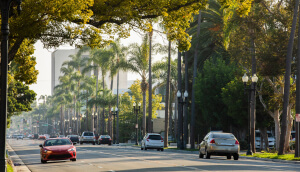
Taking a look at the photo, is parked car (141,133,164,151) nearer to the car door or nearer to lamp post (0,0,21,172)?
the car door

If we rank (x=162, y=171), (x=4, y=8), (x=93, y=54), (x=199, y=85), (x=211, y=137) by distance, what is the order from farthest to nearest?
(x=93, y=54)
(x=199, y=85)
(x=211, y=137)
(x=162, y=171)
(x=4, y=8)

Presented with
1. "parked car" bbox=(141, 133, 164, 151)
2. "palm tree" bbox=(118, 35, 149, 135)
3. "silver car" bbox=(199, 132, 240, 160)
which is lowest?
"parked car" bbox=(141, 133, 164, 151)

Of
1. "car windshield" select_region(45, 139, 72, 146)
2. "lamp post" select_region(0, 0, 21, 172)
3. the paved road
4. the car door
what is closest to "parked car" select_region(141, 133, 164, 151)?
the car door

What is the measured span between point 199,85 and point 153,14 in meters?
34.3

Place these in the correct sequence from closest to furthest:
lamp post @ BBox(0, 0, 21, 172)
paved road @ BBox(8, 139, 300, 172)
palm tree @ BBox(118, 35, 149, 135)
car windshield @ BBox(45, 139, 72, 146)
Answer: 1. lamp post @ BBox(0, 0, 21, 172)
2. paved road @ BBox(8, 139, 300, 172)
3. car windshield @ BBox(45, 139, 72, 146)
4. palm tree @ BBox(118, 35, 149, 135)

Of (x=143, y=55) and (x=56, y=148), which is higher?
(x=143, y=55)

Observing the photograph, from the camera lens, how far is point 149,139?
5103 centimetres

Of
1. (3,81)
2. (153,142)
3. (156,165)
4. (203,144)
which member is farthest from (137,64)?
(3,81)

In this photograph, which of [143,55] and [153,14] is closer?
[153,14]

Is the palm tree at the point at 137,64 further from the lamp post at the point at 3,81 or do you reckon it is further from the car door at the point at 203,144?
the lamp post at the point at 3,81

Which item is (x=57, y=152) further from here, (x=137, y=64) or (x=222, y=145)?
(x=137, y=64)

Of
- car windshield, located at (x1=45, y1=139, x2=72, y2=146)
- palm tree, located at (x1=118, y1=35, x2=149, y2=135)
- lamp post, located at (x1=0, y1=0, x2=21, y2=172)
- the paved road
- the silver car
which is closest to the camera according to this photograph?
lamp post, located at (x1=0, y1=0, x2=21, y2=172)

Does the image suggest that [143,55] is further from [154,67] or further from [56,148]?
[56,148]

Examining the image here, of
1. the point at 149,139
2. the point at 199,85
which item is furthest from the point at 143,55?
the point at 149,139
